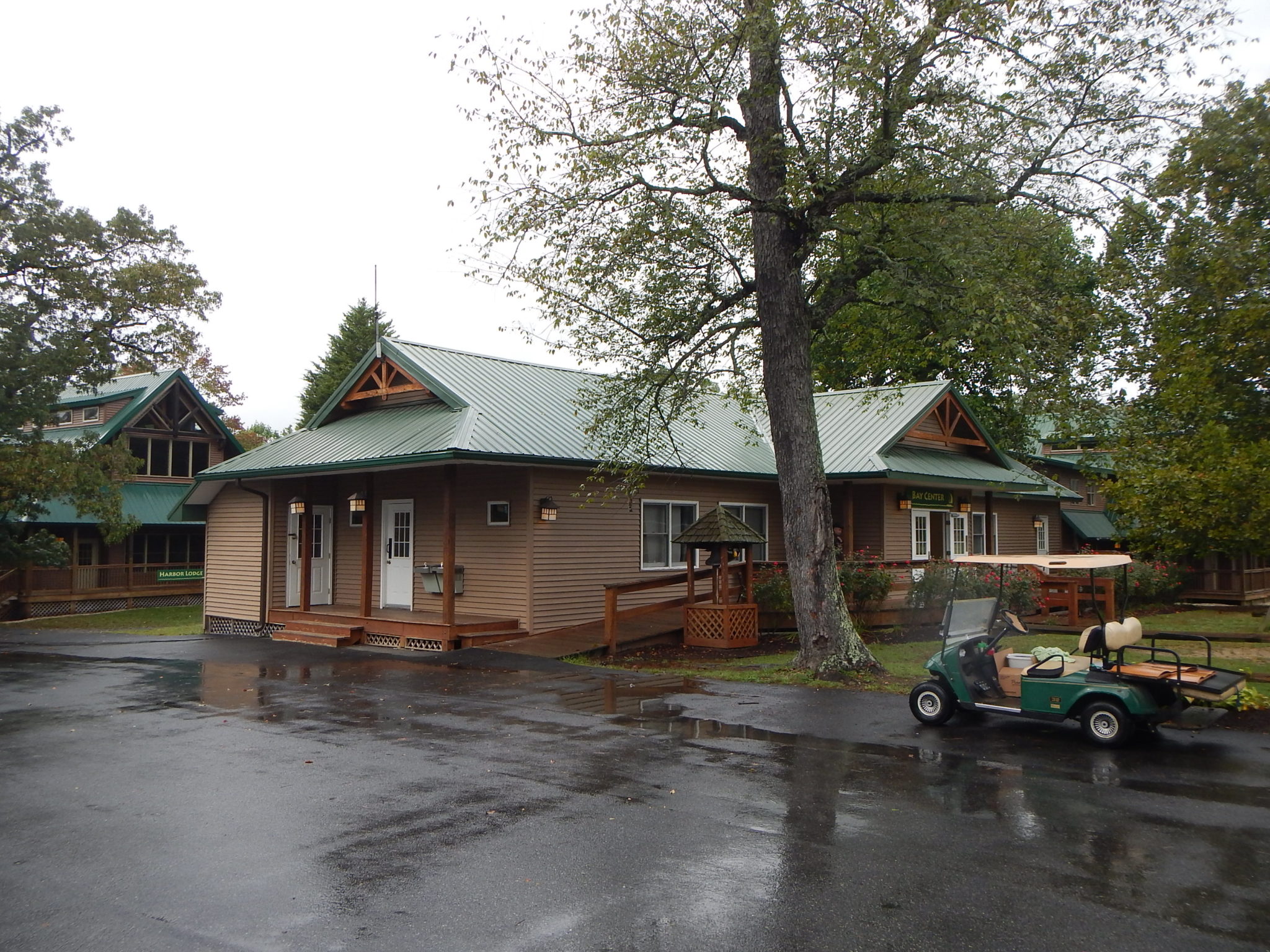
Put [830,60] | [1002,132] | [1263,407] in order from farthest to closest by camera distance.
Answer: [1002,132], [830,60], [1263,407]

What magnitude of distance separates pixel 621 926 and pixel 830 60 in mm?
10823

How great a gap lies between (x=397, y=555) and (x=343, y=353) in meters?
28.1

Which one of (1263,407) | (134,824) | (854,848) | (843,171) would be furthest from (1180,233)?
(134,824)

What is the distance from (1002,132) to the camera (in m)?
13.0

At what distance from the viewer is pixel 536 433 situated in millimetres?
17578

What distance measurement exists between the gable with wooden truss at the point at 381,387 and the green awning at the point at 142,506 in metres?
11.6

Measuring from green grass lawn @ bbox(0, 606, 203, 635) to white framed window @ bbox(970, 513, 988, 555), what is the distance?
63.3ft

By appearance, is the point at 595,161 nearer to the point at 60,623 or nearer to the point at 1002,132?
the point at 1002,132

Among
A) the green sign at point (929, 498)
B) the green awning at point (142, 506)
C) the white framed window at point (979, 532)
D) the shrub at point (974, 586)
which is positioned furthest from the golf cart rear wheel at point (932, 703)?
the green awning at point (142, 506)

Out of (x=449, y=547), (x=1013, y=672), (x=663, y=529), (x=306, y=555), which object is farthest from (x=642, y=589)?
(x=1013, y=672)

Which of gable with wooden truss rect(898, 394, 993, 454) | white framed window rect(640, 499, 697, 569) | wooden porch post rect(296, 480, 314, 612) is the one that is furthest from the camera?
gable with wooden truss rect(898, 394, 993, 454)

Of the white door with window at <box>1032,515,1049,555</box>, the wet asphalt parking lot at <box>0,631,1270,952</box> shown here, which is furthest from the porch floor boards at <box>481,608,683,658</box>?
the white door with window at <box>1032,515,1049,555</box>

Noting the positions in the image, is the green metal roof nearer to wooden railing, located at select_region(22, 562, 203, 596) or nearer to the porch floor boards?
the porch floor boards

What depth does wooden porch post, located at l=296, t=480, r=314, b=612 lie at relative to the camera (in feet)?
64.3
